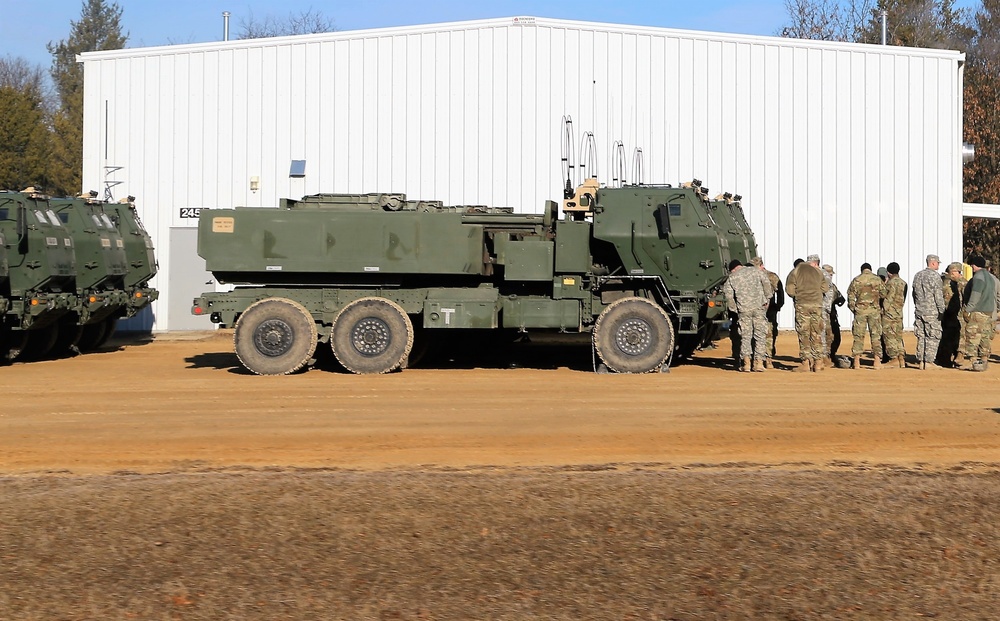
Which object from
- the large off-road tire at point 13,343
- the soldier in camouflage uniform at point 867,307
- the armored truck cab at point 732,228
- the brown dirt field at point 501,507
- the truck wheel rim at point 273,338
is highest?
the armored truck cab at point 732,228

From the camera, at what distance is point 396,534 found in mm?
6980

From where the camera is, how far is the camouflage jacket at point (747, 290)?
17.0 metres

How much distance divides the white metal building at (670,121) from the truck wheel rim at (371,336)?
9.15 m

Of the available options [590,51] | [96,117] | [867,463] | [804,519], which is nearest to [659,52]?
[590,51]

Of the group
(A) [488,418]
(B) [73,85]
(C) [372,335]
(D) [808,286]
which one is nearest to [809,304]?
(D) [808,286]

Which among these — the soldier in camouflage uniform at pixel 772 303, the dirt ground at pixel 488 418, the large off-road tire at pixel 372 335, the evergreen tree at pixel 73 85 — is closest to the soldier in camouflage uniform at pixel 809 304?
the soldier in camouflage uniform at pixel 772 303

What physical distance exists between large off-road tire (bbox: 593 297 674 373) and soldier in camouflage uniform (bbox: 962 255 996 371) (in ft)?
14.7

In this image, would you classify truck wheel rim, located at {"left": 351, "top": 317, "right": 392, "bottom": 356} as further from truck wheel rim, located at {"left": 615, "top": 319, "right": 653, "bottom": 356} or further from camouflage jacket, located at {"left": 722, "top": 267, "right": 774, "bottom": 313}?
camouflage jacket, located at {"left": 722, "top": 267, "right": 774, "bottom": 313}

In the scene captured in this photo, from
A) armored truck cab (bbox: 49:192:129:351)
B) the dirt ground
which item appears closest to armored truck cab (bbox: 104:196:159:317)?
armored truck cab (bbox: 49:192:129:351)

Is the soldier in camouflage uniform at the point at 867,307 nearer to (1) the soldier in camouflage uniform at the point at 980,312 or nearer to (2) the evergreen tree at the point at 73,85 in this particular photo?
(1) the soldier in camouflage uniform at the point at 980,312

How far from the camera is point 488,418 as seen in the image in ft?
40.9

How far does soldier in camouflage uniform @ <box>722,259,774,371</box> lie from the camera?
17062 millimetres

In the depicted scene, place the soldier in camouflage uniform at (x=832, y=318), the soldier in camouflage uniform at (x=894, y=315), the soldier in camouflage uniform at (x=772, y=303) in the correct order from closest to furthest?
the soldier in camouflage uniform at (x=894, y=315) < the soldier in camouflage uniform at (x=772, y=303) < the soldier in camouflage uniform at (x=832, y=318)

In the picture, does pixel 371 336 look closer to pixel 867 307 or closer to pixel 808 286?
pixel 808 286
